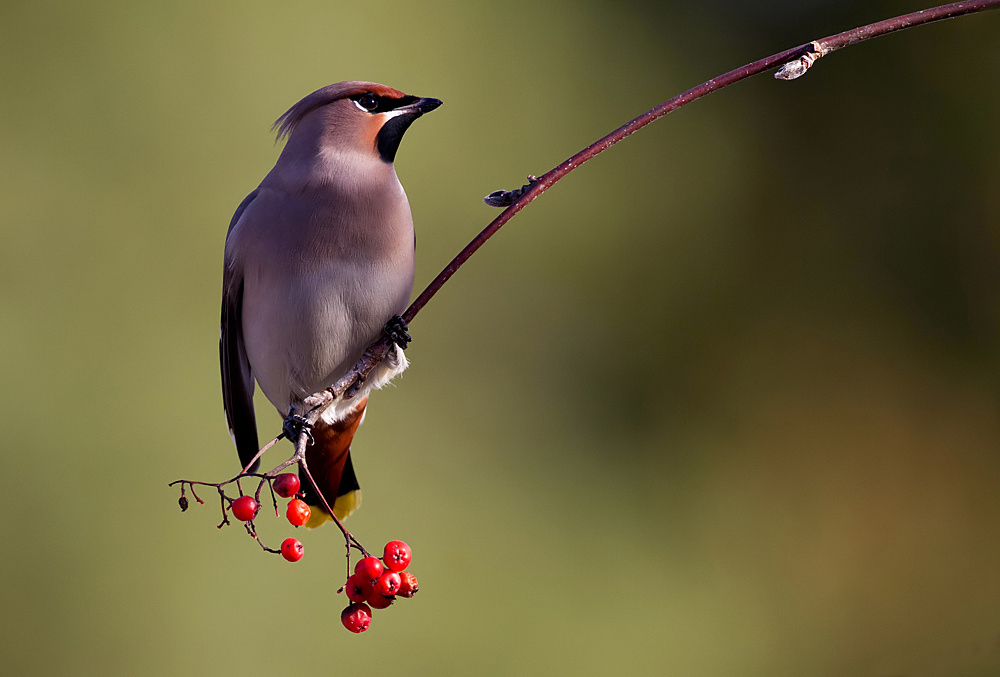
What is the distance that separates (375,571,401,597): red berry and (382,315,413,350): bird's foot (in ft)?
1.29

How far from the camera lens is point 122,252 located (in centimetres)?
332

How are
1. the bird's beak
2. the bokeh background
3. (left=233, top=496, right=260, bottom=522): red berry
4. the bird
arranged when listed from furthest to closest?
1. the bokeh background
2. the bird
3. the bird's beak
4. (left=233, top=496, right=260, bottom=522): red berry

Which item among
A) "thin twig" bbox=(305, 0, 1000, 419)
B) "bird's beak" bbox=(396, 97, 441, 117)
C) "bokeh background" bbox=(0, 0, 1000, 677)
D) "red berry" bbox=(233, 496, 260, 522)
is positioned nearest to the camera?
"thin twig" bbox=(305, 0, 1000, 419)

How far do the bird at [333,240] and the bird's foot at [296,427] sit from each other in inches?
6.2

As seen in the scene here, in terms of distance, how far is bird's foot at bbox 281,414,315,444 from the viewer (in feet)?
3.92

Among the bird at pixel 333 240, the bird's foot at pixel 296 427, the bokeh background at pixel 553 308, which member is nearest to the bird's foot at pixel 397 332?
the bird at pixel 333 240

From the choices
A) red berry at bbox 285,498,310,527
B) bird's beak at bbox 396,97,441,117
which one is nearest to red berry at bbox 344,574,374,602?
red berry at bbox 285,498,310,527

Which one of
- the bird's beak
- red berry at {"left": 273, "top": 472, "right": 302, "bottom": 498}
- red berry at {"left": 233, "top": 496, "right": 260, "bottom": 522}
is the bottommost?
red berry at {"left": 233, "top": 496, "right": 260, "bottom": 522}

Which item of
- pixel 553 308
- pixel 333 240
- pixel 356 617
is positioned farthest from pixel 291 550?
pixel 553 308

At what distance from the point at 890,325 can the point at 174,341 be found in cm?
344

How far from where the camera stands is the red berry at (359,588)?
3.94 feet

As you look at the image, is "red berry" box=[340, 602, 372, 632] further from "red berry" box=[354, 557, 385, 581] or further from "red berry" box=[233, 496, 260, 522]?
"red berry" box=[233, 496, 260, 522]

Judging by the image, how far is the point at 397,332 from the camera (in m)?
1.46

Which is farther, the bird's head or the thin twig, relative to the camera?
the bird's head
